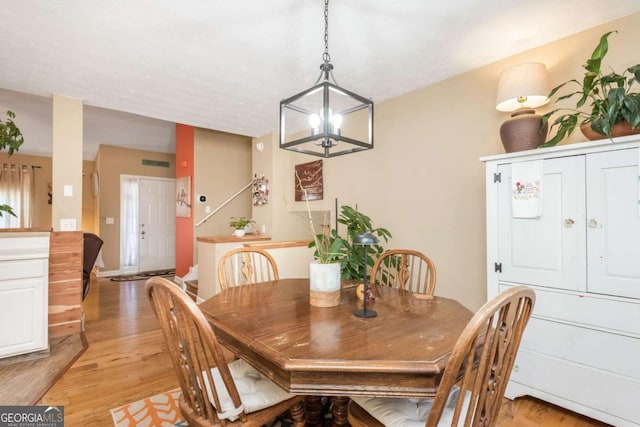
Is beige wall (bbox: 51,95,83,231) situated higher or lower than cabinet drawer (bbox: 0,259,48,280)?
higher

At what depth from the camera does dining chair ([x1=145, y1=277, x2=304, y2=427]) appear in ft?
3.18

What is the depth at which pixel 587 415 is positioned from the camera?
5.42 ft

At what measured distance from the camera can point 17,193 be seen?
6.28 metres

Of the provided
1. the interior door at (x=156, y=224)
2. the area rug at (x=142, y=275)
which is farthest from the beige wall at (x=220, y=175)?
the interior door at (x=156, y=224)

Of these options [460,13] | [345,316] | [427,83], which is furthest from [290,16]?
[345,316]

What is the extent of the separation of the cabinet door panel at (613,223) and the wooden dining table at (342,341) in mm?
849

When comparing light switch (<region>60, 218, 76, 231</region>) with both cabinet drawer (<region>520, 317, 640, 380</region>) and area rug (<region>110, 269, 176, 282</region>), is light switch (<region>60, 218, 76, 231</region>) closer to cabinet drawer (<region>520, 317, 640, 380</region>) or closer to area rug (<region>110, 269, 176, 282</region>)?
area rug (<region>110, 269, 176, 282</region>)

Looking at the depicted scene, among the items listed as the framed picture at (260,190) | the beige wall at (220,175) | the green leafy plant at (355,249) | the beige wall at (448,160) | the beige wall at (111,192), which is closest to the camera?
the beige wall at (448,160)

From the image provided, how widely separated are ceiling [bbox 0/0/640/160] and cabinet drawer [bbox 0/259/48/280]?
5.08 feet

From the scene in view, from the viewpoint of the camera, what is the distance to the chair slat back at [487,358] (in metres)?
0.78

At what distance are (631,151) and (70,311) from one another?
4.41 m

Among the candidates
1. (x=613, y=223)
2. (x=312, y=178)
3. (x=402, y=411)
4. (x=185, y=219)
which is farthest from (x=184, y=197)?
(x=613, y=223)

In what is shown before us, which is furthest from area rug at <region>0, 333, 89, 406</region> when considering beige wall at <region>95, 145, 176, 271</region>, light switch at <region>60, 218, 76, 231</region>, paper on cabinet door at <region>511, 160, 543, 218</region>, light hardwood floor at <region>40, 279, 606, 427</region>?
beige wall at <region>95, 145, 176, 271</region>

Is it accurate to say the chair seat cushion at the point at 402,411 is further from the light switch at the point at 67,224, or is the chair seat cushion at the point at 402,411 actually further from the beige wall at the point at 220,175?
the beige wall at the point at 220,175
